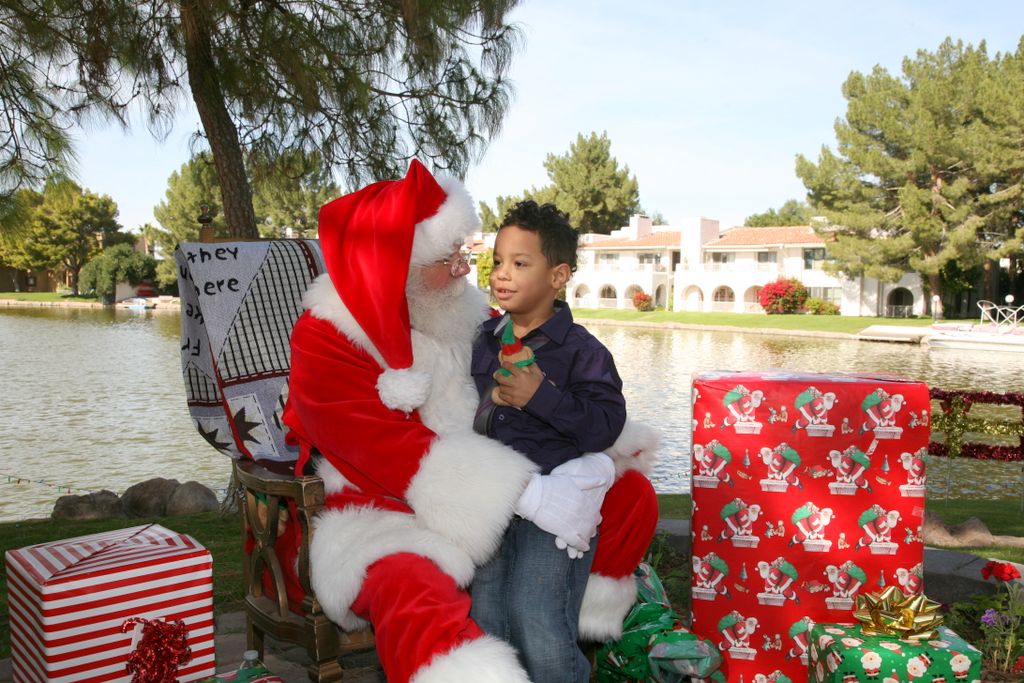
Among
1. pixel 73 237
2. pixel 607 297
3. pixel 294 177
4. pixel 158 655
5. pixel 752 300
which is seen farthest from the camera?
pixel 73 237

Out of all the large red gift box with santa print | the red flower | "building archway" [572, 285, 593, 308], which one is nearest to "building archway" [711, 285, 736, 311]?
"building archway" [572, 285, 593, 308]

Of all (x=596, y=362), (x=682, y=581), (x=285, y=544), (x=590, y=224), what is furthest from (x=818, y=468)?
(x=590, y=224)

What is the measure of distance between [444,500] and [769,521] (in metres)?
1.05

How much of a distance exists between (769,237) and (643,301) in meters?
6.44

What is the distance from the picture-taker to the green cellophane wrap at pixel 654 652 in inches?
88.8

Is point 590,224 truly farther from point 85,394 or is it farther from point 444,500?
point 444,500

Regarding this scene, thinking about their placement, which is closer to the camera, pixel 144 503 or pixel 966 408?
pixel 966 408

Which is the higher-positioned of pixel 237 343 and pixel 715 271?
pixel 715 271

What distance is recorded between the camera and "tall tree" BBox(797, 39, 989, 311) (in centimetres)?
2795

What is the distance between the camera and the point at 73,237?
46719 millimetres

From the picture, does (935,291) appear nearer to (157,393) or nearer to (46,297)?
(157,393)

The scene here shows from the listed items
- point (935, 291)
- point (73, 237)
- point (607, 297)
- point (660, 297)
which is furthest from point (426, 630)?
point (73, 237)

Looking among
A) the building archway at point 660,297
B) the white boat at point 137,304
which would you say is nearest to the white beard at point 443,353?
the building archway at point 660,297

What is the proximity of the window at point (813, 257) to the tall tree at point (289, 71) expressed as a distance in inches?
1310
